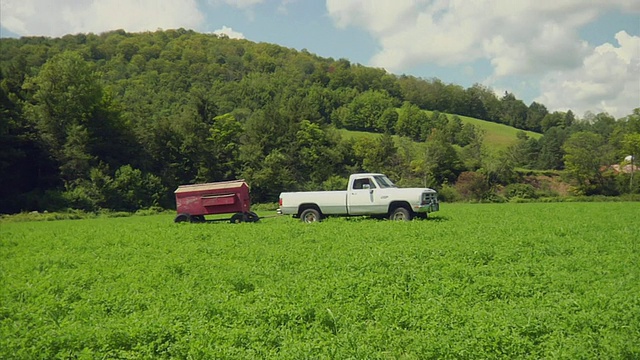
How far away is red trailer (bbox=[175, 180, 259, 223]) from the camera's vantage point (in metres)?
22.8

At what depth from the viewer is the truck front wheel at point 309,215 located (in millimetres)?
21059

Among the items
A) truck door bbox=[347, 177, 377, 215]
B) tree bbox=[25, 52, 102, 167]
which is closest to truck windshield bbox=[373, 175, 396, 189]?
truck door bbox=[347, 177, 377, 215]

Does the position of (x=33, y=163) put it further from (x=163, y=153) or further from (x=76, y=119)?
(x=163, y=153)

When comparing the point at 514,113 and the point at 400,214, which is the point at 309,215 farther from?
the point at 514,113

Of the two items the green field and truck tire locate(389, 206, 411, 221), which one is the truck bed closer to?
truck tire locate(389, 206, 411, 221)

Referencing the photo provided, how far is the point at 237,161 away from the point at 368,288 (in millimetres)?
48994

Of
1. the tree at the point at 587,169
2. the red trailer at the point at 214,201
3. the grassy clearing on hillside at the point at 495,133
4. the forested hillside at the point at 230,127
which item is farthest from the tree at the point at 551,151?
the red trailer at the point at 214,201

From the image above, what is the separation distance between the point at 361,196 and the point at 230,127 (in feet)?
133

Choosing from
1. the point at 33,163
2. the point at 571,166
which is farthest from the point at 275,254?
the point at 571,166

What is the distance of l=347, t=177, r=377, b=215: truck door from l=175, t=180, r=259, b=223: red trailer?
Answer: 5.68m

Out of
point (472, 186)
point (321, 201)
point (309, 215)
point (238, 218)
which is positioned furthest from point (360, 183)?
point (472, 186)

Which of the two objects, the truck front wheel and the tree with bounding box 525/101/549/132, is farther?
the tree with bounding box 525/101/549/132

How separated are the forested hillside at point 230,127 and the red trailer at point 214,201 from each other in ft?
70.9

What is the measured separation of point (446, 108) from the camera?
348ft
